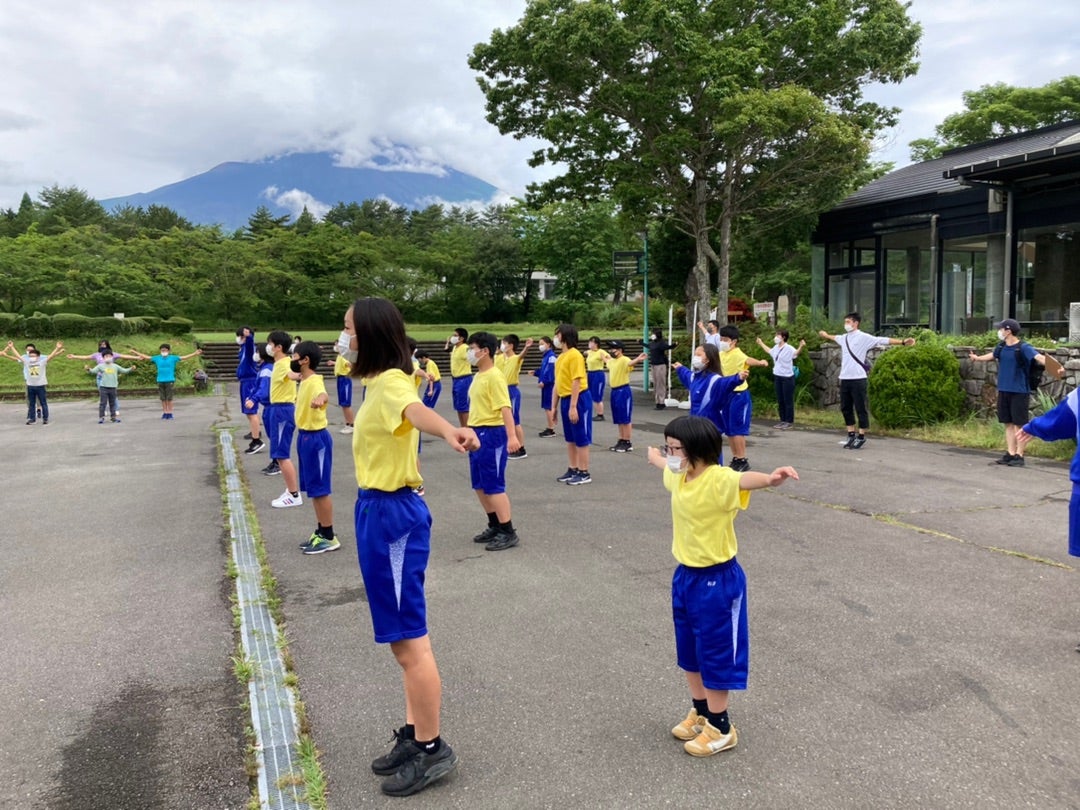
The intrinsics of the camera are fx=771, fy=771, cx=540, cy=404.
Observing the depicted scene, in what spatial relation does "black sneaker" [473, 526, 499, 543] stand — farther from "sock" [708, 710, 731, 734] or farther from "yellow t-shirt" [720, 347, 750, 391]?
"yellow t-shirt" [720, 347, 750, 391]

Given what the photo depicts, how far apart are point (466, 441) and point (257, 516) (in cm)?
557

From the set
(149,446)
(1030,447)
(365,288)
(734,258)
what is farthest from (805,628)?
(365,288)

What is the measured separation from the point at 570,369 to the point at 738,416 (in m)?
2.17

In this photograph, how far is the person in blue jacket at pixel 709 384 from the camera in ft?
26.9

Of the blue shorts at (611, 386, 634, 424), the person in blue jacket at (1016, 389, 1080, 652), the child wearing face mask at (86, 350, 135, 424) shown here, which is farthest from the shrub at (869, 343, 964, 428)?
the child wearing face mask at (86, 350, 135, 424)

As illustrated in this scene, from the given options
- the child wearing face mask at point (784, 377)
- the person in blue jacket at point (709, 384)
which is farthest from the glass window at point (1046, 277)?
the person in blue jacket at point (709, 384)

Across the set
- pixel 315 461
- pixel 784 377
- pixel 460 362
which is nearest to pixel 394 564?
pixel 315 461

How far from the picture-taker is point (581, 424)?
9156mm

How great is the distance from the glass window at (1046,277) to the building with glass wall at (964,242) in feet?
0.07

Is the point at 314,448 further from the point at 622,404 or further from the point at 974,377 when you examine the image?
the point at 974,377

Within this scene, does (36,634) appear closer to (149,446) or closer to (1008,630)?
(1008,630)

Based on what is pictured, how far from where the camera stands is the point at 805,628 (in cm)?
454

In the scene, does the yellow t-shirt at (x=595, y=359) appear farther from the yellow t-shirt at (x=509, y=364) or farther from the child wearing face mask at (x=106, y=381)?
the child wearing face mask at (x=106, y=381)

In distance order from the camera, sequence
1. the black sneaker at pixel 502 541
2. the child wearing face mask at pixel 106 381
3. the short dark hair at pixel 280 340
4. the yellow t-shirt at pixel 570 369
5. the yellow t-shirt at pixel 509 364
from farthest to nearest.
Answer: the child wearing face mask at pixel 106 381 → the yellow t-shirt at pixel 509 364 → the yellow t-shirt at pixel 570 369 → the short dark hair at pixel 280 340 → the black sneaker at pixel 502 541
